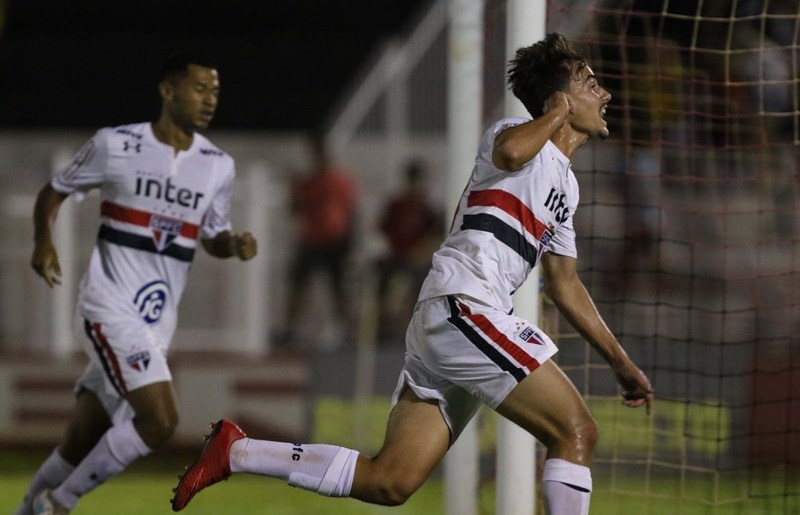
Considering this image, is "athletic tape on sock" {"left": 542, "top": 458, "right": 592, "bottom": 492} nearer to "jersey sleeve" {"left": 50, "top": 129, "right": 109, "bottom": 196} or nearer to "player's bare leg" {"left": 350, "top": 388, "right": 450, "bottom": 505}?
"player's bare leg" {"left": 350, "top": 388, "right": 450, "bottom": 505}

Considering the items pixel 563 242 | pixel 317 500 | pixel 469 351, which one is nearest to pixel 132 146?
pixel 563 242

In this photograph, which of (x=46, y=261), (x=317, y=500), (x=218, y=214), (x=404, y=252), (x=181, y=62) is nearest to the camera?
(x=46, y=261)

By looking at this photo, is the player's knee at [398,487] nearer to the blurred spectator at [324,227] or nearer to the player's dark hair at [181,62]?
the player's dark hair at [181,62]

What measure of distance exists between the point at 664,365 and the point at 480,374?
6178mm

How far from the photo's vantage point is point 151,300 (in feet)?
23.8

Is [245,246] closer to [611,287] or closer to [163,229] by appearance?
[163,229]

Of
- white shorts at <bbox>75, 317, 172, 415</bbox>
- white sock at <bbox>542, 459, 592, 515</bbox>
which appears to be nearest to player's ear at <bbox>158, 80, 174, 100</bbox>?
white shorts at <bbox>75, 317, 172, 415</bbox>

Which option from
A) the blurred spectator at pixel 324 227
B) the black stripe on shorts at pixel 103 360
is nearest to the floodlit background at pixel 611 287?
the blurred spectator at pixel 324 227

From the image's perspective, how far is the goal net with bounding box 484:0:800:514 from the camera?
10344mm

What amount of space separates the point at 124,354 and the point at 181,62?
138 centimetres

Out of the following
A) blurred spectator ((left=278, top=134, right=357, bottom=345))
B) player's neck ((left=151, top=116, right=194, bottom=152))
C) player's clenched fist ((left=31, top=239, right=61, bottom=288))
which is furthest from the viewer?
blurred spectator ((left=278, top=134, right=357, bottom=345))

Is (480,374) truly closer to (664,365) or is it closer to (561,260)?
(561,260)

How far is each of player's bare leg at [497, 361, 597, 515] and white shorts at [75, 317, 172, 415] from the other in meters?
2.06

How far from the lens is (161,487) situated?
35.7 feet
